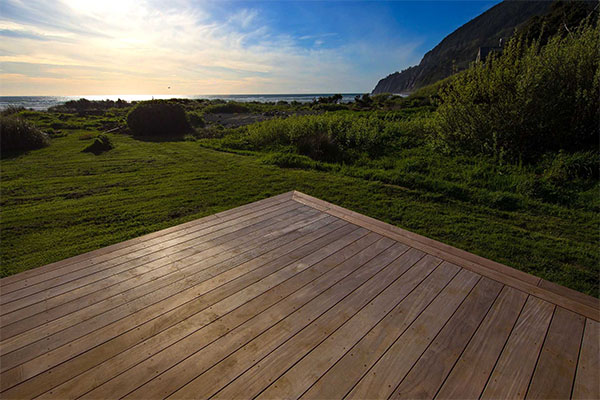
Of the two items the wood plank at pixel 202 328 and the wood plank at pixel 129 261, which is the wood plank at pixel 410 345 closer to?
the wood plank at pixel 202 328

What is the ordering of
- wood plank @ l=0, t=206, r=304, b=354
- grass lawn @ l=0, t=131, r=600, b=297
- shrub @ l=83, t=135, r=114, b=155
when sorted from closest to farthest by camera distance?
wood plank @ l=0, t=206, r=304, b=354 < grass lawn @ l=0, t=131, r=600, b=297 < shrub @ l=83, t=135, r=114, b=155

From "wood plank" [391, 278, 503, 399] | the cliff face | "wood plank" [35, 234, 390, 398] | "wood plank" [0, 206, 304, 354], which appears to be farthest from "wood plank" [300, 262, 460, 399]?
the cliff face

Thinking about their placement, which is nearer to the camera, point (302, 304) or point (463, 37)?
point (302, 304)

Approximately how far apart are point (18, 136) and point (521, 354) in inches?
545

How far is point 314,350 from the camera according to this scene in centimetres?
166

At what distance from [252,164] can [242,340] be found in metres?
5.89

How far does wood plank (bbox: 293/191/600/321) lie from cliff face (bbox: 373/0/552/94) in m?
63.9

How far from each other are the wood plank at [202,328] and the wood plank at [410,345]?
82 centimetres

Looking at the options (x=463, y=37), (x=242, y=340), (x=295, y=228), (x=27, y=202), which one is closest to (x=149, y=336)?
(x=242, y=340)

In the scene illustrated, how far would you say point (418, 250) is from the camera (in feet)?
8.96

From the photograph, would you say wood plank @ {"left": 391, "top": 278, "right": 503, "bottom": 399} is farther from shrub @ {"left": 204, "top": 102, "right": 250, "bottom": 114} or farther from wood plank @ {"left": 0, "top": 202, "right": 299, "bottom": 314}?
shrub @ {"left": 204, "top": 102, "right": 250, "bottom": 114}

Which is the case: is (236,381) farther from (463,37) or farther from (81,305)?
(463,37)

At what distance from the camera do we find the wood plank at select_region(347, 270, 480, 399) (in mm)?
1457

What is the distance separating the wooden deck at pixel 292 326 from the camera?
147 centimetres
